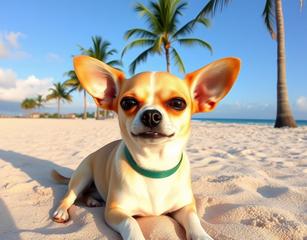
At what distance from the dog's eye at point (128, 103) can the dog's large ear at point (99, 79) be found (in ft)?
1.04

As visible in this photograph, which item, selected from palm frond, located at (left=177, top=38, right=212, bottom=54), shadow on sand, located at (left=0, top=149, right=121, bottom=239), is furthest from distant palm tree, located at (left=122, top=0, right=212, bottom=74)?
shadow on sand, located at (left=0, top=149, right=121, bottom=239)

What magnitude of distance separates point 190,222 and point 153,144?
1.63ft

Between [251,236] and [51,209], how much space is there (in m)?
1.40

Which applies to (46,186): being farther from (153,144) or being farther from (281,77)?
(281,77)

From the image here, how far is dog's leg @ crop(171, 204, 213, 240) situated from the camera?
1549 millimetres

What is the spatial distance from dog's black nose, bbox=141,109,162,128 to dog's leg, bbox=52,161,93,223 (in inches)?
34.4

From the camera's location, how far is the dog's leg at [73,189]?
6.28 ft

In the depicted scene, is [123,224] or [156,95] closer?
[123,224]

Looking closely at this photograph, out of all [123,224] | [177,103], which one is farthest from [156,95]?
[123,224]

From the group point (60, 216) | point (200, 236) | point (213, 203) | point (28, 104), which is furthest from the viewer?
point (28, 104)

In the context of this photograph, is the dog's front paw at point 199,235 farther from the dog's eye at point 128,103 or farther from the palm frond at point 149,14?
the palm frond at point 149,14

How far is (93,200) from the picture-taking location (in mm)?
2309

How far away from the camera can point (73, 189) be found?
231 cm

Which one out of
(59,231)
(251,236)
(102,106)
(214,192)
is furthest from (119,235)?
(214,192)
